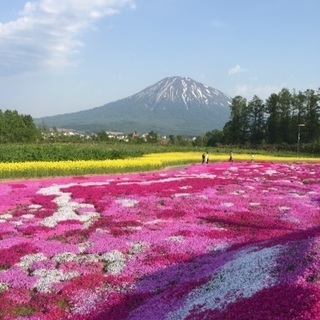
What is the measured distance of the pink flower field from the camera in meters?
8.54

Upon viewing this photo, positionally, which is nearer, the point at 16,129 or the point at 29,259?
the point at 29,259

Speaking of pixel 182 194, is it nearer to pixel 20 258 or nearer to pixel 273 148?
pixel 20 258

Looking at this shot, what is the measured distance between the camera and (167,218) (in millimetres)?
20500

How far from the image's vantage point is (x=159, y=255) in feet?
47.0

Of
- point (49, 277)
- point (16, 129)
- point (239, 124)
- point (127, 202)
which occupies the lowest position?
point (49, 277)

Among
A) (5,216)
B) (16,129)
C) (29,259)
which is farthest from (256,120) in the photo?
A: (29,259)

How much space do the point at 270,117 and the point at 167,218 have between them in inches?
4352

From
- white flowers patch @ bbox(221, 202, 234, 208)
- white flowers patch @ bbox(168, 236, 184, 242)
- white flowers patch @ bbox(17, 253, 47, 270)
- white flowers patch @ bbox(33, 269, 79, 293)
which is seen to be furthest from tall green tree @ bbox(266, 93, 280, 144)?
white flowers patch @ bbox(33, 269, 79, 293)

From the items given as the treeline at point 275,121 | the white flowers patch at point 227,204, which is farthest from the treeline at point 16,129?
the white flowers patch at point 227,204

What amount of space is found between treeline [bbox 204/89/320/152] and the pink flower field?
8937 cm

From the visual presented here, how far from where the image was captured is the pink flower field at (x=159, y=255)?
854 centimetres

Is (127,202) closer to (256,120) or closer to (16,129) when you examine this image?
(256,120)

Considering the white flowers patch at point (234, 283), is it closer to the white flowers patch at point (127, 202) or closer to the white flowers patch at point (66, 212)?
the white flowers patch at point (66, 212)

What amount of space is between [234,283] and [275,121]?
4664 inches
